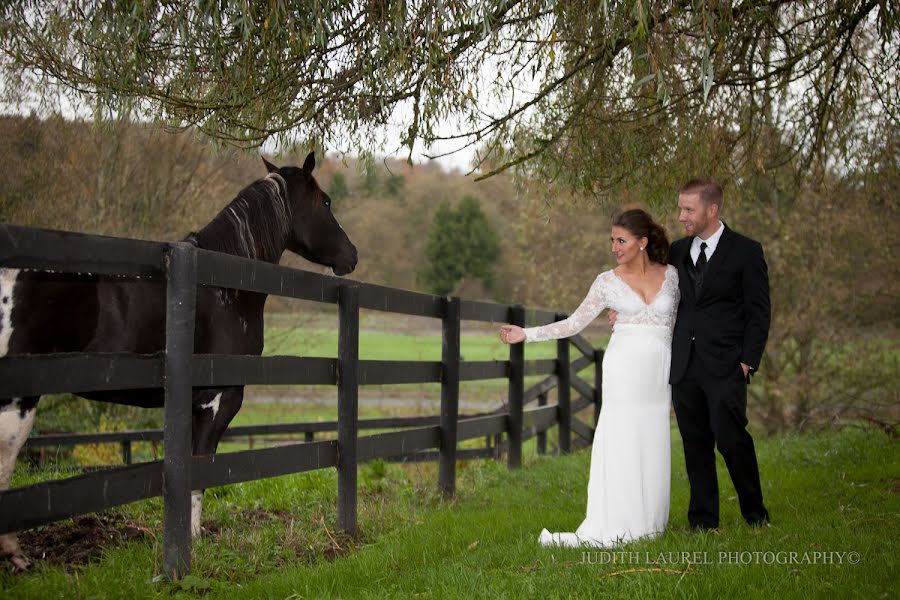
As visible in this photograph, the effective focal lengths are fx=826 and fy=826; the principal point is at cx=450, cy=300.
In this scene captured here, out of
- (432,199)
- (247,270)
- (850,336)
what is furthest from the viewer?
(432,199)

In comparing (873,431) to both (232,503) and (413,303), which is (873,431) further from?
(232,503)

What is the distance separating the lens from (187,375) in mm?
3383

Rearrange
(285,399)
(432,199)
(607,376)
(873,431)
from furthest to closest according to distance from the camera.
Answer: (432,199) < (285,399) < (873,431) < (607,376)

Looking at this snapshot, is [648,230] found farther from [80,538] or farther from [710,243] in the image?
[80,538]

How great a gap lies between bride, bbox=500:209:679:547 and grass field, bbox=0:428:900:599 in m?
0.26

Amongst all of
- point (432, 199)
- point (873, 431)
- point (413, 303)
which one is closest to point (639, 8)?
point (413, 303)

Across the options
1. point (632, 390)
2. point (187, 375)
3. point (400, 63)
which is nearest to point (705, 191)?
point (632, 390)

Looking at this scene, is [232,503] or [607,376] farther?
[232,503]

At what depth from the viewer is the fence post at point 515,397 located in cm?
746

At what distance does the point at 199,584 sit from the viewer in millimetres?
3254

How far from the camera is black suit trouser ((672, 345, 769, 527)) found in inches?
178

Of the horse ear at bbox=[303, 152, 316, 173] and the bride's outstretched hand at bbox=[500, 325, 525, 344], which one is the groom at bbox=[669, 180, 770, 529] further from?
the horse ear at bbox=[303, 152, 316, 173]

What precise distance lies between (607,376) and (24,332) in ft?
9.85

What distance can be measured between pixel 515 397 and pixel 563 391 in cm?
184
